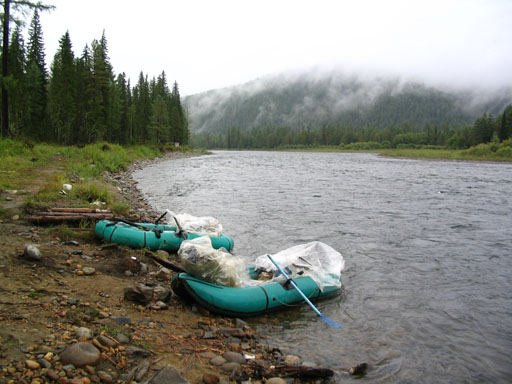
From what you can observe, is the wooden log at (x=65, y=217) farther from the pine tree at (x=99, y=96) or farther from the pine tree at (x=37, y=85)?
the pine tree at (x=37, y=85)

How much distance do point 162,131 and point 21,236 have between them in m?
67.1

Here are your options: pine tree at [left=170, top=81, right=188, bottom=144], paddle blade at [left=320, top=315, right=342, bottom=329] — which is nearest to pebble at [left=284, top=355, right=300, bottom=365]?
paddle blade at [left=320, top=315, right=342, bottom=329]

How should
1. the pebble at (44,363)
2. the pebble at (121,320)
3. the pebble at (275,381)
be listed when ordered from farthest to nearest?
the pebble at (121,320), the pebble at (275,381), the pebble at (44,363)

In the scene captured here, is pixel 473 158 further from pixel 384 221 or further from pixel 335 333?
pixel 335 333

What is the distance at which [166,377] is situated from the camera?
3.63 metres

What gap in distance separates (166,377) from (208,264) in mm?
2889

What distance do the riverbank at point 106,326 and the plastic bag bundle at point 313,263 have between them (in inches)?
61.5

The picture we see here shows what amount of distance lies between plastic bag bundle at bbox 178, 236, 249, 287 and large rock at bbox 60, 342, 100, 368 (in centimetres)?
257

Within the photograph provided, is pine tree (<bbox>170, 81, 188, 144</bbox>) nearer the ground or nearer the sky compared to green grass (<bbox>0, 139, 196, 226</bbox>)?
A: nearer the sky

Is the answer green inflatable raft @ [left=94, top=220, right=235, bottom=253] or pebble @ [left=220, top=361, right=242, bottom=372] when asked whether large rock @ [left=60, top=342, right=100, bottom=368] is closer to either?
pebble @ [left=220, top=361, right=242, bottom=372]

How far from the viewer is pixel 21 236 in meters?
7.59

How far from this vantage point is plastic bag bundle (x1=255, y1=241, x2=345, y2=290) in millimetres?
8031

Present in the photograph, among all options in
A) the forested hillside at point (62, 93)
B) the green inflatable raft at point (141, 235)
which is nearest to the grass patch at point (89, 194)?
the green inflatable raft at point (141, 235)

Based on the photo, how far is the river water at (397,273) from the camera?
18.7ft
